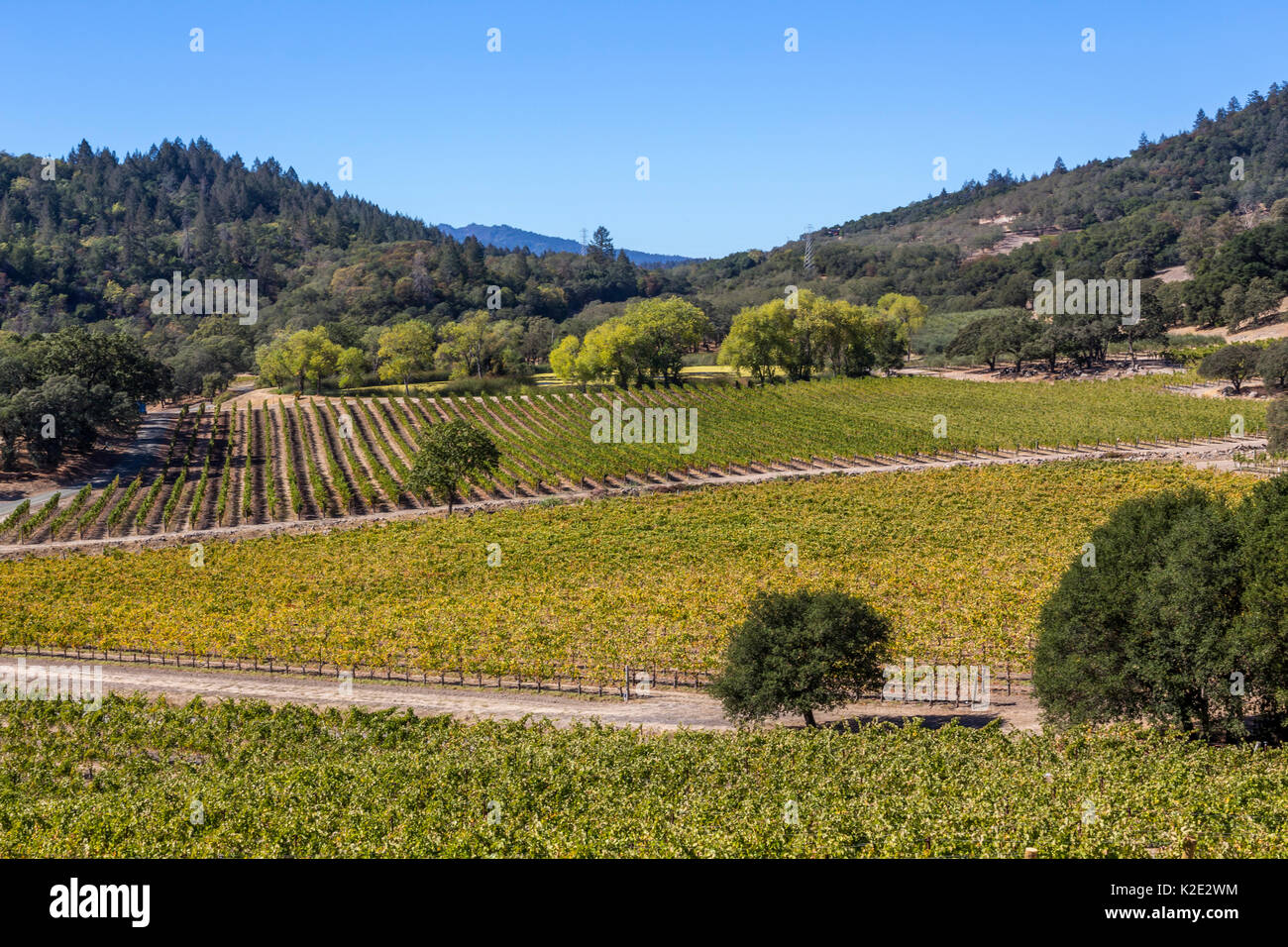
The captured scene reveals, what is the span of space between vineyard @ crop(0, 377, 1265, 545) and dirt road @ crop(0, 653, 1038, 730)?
29.0 meters

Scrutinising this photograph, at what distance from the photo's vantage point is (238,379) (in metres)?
136

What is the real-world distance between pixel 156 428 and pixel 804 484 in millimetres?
63159

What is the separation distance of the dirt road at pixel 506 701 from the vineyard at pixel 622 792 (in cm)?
236

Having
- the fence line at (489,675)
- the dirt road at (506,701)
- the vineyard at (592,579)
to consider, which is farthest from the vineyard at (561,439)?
the dirt road at (506,701)

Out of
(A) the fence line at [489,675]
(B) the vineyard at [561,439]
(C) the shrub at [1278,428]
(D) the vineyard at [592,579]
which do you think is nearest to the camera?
(A) the fence line at [489,675]

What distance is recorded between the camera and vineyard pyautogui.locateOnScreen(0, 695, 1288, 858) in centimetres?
1936

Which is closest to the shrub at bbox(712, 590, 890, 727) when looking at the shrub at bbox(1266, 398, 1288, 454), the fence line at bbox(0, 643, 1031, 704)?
the fence line at bbox(0, 643, 1031, 704)

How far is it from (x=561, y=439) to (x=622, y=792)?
64.4 metres

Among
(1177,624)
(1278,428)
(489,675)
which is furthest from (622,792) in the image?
(1278,428)

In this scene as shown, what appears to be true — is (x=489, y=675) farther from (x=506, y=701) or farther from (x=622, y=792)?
(x=622, y=792)

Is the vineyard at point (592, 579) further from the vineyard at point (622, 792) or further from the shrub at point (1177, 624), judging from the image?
the vineyard at point (622, 792)

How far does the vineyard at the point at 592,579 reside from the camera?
3781 centimetres

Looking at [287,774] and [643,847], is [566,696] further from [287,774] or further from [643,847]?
[643,847]
